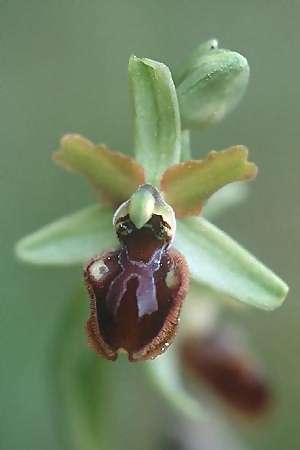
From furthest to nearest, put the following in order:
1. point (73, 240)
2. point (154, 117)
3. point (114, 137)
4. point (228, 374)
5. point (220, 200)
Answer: point (114, 137) → point (228, 374) → point (220, 200) → point (73, 240) → point (154, 117)

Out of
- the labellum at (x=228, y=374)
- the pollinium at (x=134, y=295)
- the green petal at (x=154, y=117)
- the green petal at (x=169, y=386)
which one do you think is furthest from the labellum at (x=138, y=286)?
the labellum at (x=228, y=374)

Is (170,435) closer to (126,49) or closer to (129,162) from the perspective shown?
(129,162)

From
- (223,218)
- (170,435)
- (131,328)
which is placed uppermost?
(223,218)

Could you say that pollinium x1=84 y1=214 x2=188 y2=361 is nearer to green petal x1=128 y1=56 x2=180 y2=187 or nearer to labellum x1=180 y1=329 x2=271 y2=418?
green petal x1=128 y1=56 x2=180 y2=187

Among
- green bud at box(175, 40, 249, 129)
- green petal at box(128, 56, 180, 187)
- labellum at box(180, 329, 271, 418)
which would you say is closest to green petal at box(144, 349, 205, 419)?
labellum at box(180, 329, 271, 418)

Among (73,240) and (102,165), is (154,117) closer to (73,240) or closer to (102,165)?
(102,165)

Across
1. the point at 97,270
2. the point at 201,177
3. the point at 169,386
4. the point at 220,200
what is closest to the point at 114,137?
the point at 220,200

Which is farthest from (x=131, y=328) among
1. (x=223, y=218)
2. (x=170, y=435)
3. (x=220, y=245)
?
(x=223, y=218)
